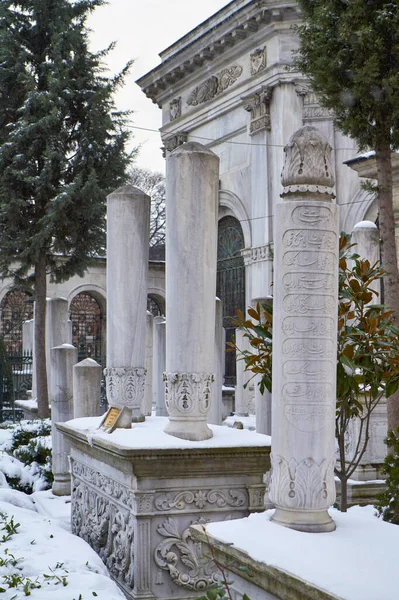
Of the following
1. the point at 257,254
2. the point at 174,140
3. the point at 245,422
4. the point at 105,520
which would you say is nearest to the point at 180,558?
the point at 105,520

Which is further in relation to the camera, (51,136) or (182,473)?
(51,136)

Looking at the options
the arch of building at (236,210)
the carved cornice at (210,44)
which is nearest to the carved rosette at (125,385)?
the carved cornice at (210,44)

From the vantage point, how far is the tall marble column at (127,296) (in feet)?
21.5

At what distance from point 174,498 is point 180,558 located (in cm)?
41

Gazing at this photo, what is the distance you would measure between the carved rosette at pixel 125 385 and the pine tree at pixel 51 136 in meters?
8.67

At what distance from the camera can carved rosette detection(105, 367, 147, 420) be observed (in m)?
6.57

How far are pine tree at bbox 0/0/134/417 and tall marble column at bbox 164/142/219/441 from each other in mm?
10033

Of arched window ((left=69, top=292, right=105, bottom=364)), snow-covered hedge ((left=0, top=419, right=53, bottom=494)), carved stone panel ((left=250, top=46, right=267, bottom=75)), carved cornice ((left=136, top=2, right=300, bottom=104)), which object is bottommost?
snow-covered hedge ((left=0, top=419, right=53, bottom=494))

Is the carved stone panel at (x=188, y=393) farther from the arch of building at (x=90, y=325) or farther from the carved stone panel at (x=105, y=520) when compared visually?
the arch of building at (x=90, y=325)

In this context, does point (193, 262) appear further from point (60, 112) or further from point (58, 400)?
point (60, 112)

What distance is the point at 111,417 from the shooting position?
6.31m

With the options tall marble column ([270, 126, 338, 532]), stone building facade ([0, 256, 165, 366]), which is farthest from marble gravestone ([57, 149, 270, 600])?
stone building facade ([0, 256, 165, 366])

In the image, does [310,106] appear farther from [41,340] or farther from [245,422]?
[245,422]

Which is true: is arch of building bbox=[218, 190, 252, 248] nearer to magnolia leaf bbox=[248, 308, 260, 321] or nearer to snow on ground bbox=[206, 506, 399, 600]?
magnolia leaf bbox=[248, 308, 260, 321]
